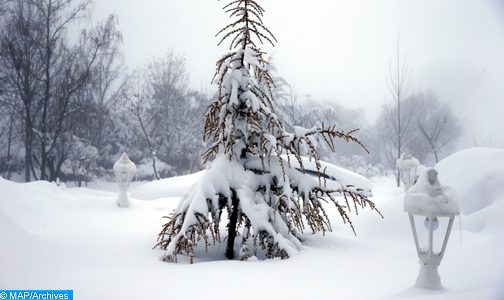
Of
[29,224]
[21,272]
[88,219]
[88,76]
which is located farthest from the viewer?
[88,76]

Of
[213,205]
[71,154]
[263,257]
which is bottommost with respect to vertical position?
[263,257]

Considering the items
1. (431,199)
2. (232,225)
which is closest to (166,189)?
(232,225)

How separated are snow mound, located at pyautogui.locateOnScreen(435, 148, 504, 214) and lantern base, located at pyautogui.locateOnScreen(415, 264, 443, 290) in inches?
188

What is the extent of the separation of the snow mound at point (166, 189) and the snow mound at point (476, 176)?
8462 mm

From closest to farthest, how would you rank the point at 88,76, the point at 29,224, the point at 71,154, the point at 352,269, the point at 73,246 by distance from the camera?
1. the point at 352,269
2. the point at 73,246
3. the point at 29,224
4. the point at 88,76
5. the point at 71,154

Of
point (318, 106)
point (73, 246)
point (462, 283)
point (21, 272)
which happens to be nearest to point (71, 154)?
point (318, 106)

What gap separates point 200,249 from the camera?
617cm

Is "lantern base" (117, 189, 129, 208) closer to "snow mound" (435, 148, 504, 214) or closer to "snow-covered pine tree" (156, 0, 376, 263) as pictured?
"snow-covered pine tree" (156, 0, 376, 263)

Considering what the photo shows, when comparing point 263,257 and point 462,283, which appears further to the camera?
point 263,257

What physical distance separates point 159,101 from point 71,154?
9.69 meters

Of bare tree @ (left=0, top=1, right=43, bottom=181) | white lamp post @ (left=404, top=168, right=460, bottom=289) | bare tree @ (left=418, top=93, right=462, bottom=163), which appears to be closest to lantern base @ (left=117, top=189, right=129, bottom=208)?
white lamp post @ (left=404, top=168, right=460, bottom=289)

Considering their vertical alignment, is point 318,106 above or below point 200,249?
above

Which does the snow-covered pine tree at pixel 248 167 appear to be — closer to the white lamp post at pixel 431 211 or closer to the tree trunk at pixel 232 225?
the tree trunk at pixel 232 225

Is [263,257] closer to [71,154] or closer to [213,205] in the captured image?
[213,205]
